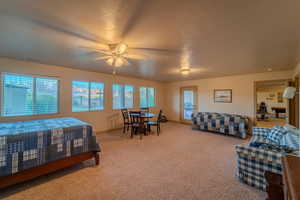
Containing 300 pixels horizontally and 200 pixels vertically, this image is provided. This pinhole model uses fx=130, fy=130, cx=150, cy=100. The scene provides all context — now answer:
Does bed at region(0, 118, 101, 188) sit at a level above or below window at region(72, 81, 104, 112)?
below

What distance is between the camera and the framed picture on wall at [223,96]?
5.46m

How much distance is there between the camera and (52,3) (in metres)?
1.34

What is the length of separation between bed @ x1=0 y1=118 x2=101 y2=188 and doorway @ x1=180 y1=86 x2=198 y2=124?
17.2 feet

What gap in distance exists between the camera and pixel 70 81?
429 cm

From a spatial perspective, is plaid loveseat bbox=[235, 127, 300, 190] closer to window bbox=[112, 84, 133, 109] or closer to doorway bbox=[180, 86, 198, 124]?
doorway bbox=[180, 86, 198, 124]

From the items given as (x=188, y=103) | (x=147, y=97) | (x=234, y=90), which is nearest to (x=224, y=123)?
(x=234, y=90)

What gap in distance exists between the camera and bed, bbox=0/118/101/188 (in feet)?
5.97

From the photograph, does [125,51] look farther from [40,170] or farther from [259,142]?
[259,142]

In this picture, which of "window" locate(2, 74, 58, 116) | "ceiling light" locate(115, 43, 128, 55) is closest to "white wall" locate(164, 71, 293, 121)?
"ceiling light" locate(115, 43, 128, 55)

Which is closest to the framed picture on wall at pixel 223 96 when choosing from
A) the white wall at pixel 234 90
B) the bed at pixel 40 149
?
the white wall at pixel 234 90

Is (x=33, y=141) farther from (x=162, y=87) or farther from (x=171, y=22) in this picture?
(x=162, y=87)

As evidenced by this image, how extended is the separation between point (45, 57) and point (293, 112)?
6.88 metres

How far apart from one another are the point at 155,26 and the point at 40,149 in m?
2.54

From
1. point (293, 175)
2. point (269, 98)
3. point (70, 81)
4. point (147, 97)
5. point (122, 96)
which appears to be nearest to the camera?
point (293, 175)
